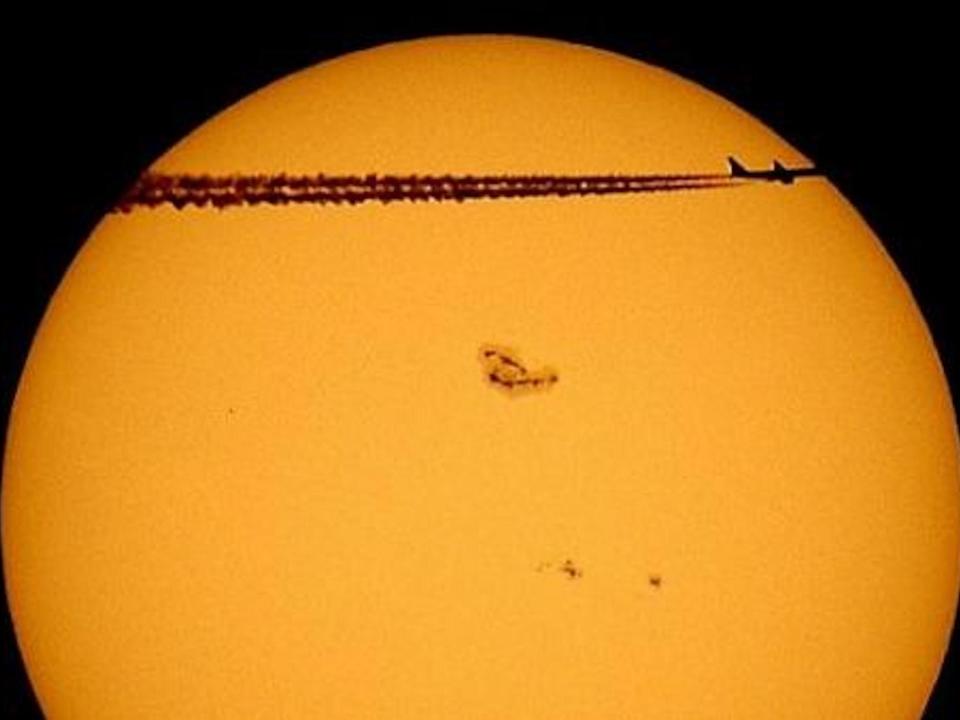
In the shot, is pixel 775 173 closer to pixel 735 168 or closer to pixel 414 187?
pixel 735 168

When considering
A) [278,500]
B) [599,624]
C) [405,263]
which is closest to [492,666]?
[599,624]

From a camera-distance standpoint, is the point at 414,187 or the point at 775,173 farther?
the point at 775,173

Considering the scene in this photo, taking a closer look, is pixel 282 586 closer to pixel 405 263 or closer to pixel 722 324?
pixel 405 263

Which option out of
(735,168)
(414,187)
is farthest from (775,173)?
(414,187)
